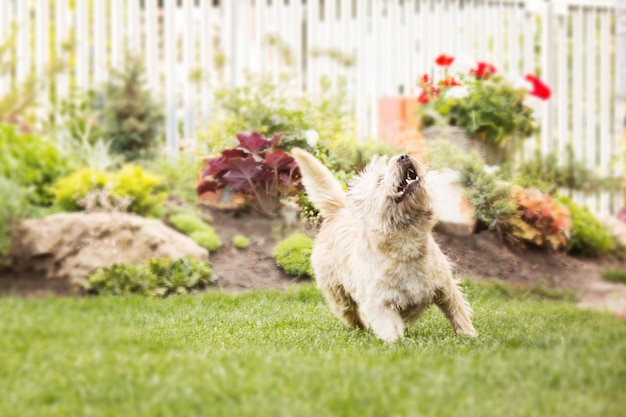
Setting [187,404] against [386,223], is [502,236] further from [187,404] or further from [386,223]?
[187,404]

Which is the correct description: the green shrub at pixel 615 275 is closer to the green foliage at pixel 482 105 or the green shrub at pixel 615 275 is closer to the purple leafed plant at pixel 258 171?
the green foliage at pixel 482 105

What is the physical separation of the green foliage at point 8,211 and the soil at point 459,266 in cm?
21

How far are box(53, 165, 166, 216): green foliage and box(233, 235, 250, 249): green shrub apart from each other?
0.93 m

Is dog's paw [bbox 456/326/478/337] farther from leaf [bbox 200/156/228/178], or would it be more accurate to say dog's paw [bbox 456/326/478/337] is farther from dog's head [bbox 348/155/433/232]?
leaf [bbox 200/156/228/178]

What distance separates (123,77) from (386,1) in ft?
11.6

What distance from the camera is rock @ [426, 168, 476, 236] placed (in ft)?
14.6

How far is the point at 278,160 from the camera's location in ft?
18.2

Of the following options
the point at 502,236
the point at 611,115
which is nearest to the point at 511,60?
the point at 611,115

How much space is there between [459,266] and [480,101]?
2415mm

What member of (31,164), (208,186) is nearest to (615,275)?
(208,186)

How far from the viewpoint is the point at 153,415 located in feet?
8.44

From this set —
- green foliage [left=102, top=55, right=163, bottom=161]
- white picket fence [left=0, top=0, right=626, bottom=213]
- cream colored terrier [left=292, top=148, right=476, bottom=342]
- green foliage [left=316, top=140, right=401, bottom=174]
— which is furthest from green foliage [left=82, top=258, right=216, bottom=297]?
white picket fence [left=0, top=0, right=626, bottom=213]

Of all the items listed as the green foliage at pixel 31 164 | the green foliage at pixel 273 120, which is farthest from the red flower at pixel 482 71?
the green foliage at pixel 31 164

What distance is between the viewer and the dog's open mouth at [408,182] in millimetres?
3711
